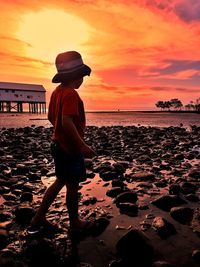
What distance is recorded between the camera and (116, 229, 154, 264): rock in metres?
3.59

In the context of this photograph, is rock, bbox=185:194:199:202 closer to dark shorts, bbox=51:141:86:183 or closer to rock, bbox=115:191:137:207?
rock, bbox=115:191:137:207

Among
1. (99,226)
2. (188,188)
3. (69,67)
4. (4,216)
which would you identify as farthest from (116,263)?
(188,188)

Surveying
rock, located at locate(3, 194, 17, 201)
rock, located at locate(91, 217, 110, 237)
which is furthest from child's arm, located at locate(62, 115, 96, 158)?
rock, located at locate(3, 194, 17, 201)

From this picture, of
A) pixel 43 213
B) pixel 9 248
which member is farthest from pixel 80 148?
pixel 9 248

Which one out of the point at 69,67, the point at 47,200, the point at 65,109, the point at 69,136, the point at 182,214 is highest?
the point at 69,67

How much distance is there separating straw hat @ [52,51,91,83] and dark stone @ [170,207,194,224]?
8.02 ft

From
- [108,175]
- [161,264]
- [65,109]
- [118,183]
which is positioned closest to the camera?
[161,264]

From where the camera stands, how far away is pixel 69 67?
419 cm

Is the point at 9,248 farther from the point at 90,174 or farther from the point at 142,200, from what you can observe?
the point at 90,174

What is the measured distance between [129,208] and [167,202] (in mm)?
696

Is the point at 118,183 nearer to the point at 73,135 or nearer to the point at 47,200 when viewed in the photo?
the point at 47,200

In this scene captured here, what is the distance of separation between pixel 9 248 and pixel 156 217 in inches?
82.3

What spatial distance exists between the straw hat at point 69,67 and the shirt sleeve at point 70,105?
0.31m

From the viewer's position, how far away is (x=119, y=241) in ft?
12.6
